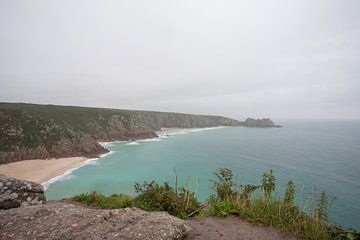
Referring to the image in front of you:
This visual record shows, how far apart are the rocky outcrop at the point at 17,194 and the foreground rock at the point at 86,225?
6.10 feet

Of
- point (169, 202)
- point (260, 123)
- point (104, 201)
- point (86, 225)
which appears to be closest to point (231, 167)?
point (104, 201)

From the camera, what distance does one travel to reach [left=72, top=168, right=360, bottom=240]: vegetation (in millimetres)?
5136

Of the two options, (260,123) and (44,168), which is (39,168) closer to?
(44,168)

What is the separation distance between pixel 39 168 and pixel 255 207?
139ft

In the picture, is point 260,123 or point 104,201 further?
point 260,123

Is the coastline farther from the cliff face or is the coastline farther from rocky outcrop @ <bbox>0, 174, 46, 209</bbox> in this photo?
rocky outcrop @ <bbox>0, 174, 46, 209</bbox>

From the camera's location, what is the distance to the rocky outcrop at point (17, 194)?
21.5 ft

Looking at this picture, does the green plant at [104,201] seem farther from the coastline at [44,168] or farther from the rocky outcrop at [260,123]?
the rocky outcrop at [260,123]

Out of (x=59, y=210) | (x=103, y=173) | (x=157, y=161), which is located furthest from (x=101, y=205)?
(x=157, y=161)

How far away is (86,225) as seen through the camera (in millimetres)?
4398

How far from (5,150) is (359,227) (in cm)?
5201

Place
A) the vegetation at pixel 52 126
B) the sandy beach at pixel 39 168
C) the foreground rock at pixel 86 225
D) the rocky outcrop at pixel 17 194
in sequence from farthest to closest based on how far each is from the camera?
the vegetation at pixel 52 126, the sandy beach at pixel 39 168, the rocky outcrop at pixel 17 194, the foreground rock at pixel 86 225

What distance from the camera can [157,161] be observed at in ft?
164

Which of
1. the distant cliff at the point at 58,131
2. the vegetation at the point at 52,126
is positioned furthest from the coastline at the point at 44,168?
the vegetation at the point at 52,126
